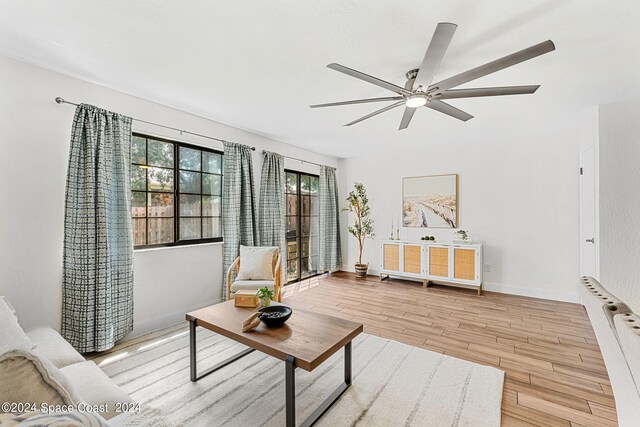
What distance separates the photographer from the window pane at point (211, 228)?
3656mm

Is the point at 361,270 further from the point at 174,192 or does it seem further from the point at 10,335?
the point at 10,335

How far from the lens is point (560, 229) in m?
4.08

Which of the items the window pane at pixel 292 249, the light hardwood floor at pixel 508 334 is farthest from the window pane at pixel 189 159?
the light hardwood floor at pixel 508 334

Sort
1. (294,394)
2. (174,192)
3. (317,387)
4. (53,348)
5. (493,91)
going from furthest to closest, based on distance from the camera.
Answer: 1. (174,192)
2. (317,387)
3. (493,91)
4. (53,348)
5. (294,394)

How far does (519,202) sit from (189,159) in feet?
16.0

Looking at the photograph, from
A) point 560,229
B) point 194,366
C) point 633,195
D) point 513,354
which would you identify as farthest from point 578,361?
point 194,366

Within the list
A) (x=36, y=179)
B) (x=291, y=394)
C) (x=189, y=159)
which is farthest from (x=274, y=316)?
(x=189, y=159)

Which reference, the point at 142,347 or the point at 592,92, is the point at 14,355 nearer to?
the point at 142,347

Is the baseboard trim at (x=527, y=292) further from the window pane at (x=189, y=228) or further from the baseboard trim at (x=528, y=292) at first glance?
the window pane at (x=189, y=228)

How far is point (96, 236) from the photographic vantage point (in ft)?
8.23

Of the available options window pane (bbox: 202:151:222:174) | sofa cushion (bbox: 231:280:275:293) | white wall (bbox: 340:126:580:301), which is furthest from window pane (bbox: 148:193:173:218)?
white wall (bbox: 340:126:580:301)

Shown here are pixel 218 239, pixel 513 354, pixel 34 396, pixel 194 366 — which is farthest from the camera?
pixel 218 239

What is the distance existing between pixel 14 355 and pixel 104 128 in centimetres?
256

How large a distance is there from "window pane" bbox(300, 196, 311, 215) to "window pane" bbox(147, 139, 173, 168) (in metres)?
2.57
